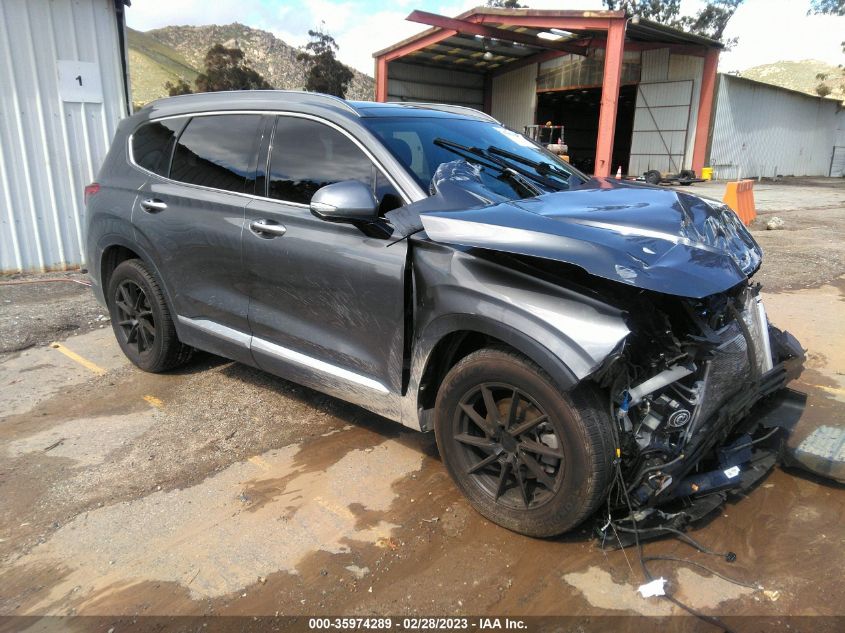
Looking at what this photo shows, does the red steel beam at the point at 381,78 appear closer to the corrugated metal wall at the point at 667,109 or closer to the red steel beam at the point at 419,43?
the red steel beam at the point at 419,43

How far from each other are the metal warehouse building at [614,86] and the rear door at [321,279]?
17.5 metres

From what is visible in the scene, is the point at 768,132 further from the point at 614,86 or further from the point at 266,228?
the point at 266,228

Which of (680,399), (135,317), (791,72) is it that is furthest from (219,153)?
(791,72)

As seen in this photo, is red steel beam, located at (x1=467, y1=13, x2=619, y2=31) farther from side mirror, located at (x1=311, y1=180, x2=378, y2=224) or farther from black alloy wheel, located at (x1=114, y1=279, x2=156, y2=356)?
side mirror, located at (x1=311, y1=180, x2=378, y2=224)

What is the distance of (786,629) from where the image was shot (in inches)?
90.9

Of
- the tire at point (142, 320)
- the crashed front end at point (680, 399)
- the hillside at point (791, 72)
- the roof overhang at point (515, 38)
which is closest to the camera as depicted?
the crashed front end at point (680, 399)

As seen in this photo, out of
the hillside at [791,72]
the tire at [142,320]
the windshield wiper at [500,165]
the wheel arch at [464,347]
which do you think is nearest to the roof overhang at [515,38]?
the windshield wiper at [500,165]

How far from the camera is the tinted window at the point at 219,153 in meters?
3.75

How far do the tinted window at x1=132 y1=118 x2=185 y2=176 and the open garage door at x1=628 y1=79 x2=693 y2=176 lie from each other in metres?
23.9

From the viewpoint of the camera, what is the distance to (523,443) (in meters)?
2.70

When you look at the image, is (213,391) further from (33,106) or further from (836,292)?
(836,292)

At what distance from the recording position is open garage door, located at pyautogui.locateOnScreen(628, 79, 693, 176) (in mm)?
24219

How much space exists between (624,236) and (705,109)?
24.4 m

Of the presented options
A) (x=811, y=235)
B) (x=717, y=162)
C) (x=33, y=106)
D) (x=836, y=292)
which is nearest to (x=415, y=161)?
(x=836, y=292)
